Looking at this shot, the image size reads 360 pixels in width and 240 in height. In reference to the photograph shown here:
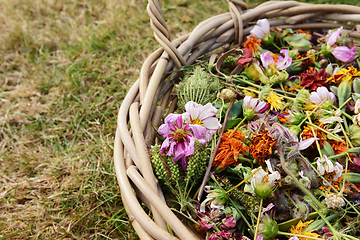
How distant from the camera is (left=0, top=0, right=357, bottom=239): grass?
3.34ft

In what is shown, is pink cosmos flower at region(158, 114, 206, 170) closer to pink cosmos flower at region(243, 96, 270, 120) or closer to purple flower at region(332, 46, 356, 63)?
pink cosmos flower at region(243, 96, 270, 120)

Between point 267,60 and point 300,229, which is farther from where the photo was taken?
point 267,60

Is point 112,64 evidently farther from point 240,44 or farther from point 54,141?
point 240,44

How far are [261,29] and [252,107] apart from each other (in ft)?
1.30

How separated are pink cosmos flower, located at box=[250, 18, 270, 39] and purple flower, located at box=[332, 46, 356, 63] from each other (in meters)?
0.26

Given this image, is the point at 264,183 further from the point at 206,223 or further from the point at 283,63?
the point at 283,63

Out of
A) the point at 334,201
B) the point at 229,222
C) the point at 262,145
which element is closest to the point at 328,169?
the point at 334,201

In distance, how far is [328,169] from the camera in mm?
732

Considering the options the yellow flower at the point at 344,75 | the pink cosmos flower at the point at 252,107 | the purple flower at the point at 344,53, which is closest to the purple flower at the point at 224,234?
Result: the pink cosmos flower at the point at 252,107

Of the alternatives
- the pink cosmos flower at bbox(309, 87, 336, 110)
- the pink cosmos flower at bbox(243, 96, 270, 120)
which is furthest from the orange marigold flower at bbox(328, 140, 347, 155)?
the pink cosmos flower at bbox(243, 96, 270, 120)

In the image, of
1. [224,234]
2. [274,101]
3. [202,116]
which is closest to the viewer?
[224,234]

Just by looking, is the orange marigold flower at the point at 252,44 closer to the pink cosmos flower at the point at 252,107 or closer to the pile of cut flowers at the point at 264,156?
the pile of cut flowers at the point at 264,156

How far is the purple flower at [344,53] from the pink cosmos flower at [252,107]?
0.41 metres

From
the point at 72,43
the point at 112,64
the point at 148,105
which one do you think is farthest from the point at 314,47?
the point at 72,43
